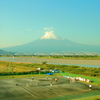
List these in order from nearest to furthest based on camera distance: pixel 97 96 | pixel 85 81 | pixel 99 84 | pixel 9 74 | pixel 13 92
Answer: pixel 97 96 → pixel 13 92 → pixel 99 84 → pixel 85 81 → pixel 9 74

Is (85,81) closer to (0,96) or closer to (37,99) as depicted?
(37,99)

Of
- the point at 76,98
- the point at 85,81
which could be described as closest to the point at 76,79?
the point at 85,81

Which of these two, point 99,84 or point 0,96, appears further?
point 99,84

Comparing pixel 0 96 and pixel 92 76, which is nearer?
pixel 0 96

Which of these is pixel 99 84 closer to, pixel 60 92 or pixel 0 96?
pixel 60 92

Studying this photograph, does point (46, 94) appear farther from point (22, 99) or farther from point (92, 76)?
point (92, 76)

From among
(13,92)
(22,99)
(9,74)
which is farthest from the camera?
(9,74)

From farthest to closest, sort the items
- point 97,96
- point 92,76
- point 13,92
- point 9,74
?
1. point 9,74
2. point 92,76
3. point 13,92
4. point 97,96

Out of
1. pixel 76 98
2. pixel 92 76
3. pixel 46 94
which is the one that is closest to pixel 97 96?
pixel 76 98

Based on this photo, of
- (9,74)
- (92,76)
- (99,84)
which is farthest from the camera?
(9,74)
